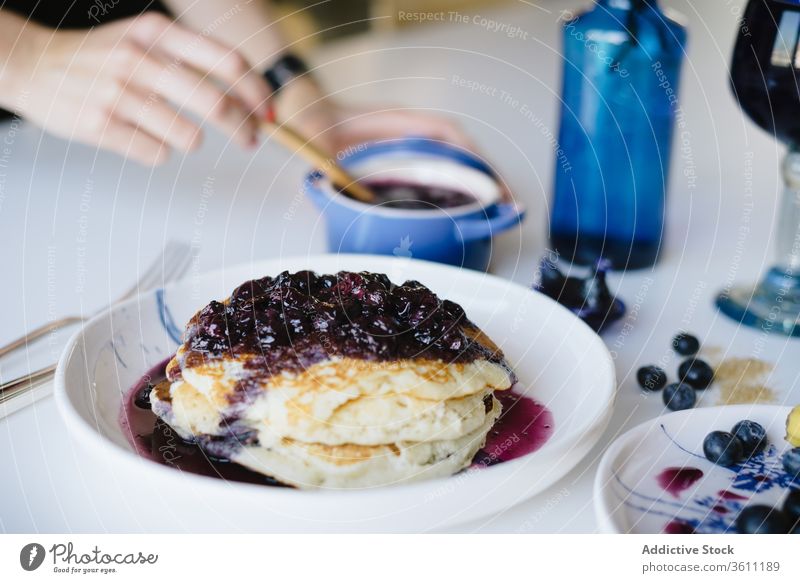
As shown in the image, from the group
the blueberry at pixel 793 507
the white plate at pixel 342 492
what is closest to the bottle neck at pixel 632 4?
the white plate at pixel 342 492

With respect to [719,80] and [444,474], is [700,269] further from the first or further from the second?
[719,80]

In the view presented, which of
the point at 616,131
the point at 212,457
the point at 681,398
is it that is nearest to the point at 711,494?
the point at 681,398

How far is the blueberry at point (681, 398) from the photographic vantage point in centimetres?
68

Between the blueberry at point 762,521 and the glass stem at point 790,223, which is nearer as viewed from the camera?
the blueberry at point 762,521

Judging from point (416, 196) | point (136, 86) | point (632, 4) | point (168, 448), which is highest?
point (632, 4)

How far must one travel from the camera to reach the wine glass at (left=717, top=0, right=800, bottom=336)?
29.7 inches

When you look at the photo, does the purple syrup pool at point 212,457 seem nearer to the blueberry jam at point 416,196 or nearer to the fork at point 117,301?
the fork at point 117,301

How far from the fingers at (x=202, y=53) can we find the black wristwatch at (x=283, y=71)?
0.08 metres

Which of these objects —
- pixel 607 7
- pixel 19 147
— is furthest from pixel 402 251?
pixel 19 147

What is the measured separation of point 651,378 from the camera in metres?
0.72

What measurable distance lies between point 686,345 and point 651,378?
0.07m

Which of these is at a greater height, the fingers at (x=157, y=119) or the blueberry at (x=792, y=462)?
the fingers at (x=157, y=119)

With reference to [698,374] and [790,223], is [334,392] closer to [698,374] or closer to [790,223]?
[698,374]

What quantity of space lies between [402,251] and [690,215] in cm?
48
